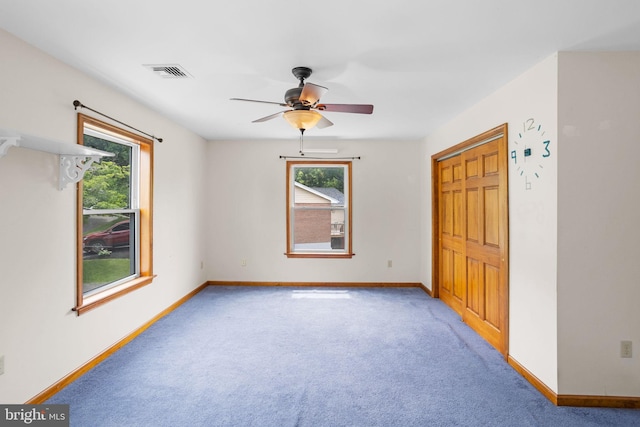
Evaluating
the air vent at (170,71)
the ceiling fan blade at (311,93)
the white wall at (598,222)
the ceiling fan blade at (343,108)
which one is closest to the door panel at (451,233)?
the white wall at (598,222)

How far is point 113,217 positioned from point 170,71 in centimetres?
162

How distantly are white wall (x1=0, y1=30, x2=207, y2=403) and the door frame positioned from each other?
3.49 m

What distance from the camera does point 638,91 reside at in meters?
2.19

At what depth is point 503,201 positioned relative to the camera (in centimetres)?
286

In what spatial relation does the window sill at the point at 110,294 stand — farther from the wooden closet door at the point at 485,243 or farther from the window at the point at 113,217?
the wooden closet door at the point at 485,243

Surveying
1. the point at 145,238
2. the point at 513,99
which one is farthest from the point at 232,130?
the point at 513,99

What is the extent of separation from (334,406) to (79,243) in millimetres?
2294

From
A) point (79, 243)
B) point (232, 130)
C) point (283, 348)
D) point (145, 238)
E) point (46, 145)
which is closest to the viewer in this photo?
point (46, 145)

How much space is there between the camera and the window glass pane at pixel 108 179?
2.87 m

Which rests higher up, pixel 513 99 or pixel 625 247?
pixel 513 99

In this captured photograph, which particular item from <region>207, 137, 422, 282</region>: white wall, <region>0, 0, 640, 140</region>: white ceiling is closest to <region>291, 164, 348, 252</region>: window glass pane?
<region>207, 137, 422, 282</region>: white wall

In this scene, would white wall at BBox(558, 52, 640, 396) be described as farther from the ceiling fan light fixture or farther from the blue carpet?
the ceiling fan light fixture

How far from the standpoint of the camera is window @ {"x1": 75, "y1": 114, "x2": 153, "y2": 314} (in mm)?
2775

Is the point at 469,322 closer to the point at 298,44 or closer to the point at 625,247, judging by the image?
the point at 625,247
